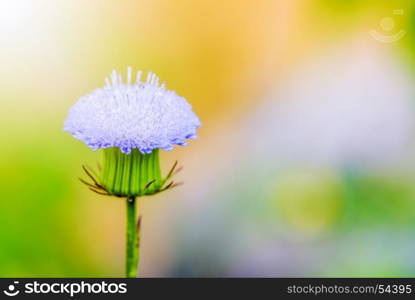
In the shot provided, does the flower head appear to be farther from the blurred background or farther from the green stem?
the blurred background

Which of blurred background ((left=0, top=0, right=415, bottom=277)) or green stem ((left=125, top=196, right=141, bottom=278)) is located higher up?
blurred background ((left=0, top=0, right=415, bottom=277))

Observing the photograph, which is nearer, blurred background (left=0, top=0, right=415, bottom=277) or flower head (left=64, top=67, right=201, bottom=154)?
flower head (left=64, top=67, right=201, bottom=154)

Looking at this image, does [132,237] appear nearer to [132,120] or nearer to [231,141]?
[132,120]

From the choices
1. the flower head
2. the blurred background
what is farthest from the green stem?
the blurred background

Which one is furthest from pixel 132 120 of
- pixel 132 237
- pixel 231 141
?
pixel 231 141

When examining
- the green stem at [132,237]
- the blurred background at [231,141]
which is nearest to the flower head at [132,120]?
the green stem at [132,237]

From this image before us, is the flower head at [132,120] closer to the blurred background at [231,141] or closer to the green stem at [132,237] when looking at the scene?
the green stem at [132,237]
